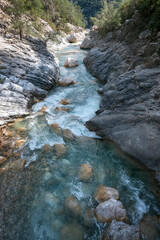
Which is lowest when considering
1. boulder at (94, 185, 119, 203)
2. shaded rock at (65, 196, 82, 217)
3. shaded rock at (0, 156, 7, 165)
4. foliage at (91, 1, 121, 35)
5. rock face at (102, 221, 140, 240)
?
shaded rock at (0, 156, 7, 165)

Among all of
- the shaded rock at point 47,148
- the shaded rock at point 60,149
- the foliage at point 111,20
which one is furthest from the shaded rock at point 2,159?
the foliage at point 111,20

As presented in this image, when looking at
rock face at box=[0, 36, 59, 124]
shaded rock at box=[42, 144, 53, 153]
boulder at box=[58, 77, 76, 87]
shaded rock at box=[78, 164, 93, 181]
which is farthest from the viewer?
boulder at box=[58, 77, 76, 87]

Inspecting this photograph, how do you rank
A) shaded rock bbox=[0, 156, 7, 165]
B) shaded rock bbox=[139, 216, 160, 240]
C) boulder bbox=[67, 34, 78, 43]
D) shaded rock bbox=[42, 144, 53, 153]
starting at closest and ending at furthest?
shaded rock bbox=[139, 216, 160, 240] < shaded rock bbox=[0, 156, 7, 165] < shaded rock bbox=[42, 144, 53, 153] < boulder bbox=[67, 34, 78, 43]

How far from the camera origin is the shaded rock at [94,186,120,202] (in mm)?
5141

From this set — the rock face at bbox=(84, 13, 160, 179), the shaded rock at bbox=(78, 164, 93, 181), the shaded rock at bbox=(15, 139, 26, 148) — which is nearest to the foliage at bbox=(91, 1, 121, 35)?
the rock face at bbox=(84, 13, 160, 179)

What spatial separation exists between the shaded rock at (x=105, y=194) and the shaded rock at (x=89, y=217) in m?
0.46

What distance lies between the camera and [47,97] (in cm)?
1225

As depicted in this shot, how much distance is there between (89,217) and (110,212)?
71cm

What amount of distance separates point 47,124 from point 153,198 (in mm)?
6544

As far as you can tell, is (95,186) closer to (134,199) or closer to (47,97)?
(134,199)

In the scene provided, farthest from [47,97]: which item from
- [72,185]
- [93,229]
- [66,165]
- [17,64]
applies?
[93,229]

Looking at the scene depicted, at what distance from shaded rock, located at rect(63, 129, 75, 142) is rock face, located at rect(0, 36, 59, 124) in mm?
3284

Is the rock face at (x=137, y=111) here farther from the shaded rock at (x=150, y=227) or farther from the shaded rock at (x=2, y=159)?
the shaded rock at (x=2, y=159)

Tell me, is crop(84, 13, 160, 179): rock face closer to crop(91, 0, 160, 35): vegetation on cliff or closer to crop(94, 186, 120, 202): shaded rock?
crop(91, 0, 160, 35): vegetation on cliff
